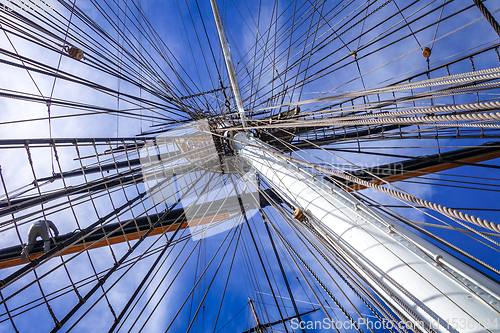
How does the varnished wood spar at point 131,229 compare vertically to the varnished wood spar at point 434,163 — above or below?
above

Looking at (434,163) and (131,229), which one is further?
(434,163)

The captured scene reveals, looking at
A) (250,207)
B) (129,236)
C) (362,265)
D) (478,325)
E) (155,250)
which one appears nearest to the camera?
(478,325)

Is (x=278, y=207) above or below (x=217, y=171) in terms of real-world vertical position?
below

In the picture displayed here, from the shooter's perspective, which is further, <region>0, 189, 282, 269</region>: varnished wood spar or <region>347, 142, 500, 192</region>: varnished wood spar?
<region>347, 142, 500, 192</region>: varnished wood spar

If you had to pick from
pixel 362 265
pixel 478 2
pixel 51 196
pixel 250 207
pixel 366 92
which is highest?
pixel 478 2

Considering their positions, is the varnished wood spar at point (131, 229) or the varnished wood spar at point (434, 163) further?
the varnished wood spar at point (434, 163)

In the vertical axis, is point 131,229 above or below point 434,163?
above

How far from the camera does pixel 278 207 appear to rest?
3.72 m

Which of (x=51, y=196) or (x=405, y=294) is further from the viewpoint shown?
(x=51, y=196)

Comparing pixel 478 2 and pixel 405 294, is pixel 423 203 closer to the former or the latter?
pixel 405 294

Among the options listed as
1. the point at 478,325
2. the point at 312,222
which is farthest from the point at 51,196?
the point at 478,325

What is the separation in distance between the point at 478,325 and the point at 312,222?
1.45 meters

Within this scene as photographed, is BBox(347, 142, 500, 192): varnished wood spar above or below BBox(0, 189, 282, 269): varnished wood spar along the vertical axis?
below

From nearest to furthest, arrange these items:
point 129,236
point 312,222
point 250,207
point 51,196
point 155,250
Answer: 1. point 312,222
2. point 51,196
3. point 155,250
4. point 129,236
5. point 250,207
